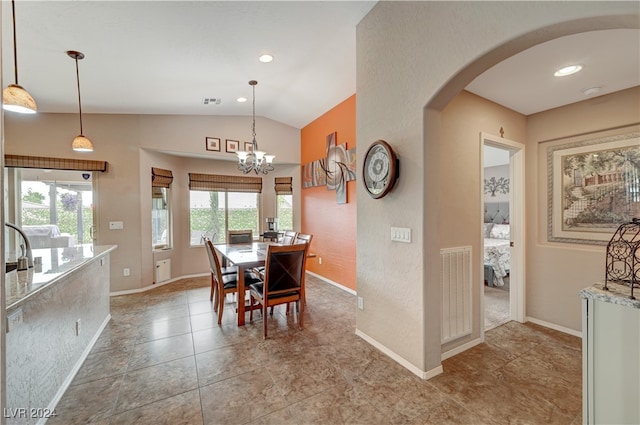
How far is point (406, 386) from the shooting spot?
6.58 ft

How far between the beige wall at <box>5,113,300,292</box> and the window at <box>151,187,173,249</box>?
0.15 meters

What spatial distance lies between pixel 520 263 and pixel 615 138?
60.2 inches

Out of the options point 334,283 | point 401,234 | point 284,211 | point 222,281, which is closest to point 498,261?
point 334,283

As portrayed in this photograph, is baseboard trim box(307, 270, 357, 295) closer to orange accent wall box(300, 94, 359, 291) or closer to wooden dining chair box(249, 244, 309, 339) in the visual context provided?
orange accent wall box(300, 94, 359, 291)

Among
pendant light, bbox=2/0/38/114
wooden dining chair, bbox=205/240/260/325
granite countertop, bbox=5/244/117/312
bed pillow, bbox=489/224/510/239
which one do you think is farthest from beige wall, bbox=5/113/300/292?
bed pillow, bbox=489/224/510/239

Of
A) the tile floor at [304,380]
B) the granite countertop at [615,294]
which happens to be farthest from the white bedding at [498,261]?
the granite countertop at [615,294]

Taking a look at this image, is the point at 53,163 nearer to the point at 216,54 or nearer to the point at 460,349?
the point at 216,54

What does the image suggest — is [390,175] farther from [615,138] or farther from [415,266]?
[615,138]

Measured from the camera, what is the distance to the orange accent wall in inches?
169

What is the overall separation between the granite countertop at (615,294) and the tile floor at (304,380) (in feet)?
3.32

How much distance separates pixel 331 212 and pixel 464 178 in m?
2.56

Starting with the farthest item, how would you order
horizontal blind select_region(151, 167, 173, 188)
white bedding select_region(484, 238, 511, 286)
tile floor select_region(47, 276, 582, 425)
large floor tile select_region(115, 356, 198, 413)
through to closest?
horizontal blind select_region(151, 167, 173, 188), white bedding select_region(484, 238, 511, 286), large floor tile select_region(115, 356, 198, 413), tile floor select_region(47, 276, 582, 425)

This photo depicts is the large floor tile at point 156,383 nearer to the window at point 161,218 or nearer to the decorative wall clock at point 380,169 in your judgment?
the decorative wall clock at point 380,169

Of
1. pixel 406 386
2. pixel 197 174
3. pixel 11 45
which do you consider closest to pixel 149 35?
pixel 11 45
